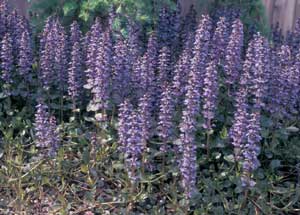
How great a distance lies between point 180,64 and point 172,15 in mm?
1143

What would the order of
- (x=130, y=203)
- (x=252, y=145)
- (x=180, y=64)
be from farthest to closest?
1. (x=180, y=64)
2. (x=130, y=203)
3. (x=252, y=145)

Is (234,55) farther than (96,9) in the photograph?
No

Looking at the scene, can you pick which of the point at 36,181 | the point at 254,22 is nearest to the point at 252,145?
the point at 36,181

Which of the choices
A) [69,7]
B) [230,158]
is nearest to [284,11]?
[69,7]

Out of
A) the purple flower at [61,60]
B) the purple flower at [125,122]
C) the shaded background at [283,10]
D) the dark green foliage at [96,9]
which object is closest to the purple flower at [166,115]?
the purple flower at [125,122]

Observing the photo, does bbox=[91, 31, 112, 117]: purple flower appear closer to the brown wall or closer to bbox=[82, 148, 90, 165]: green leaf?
bbox=[82, 148, 90, 165]: green leaf

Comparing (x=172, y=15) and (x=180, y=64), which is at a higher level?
(x=172, y=15)

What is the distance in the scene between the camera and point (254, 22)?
6.31 metres

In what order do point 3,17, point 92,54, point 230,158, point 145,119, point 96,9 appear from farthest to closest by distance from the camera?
1. point 96,9
2. point 3,17
3. point 92,54
4. point 230,158
5. point 145,119

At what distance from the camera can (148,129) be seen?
4.01 metres

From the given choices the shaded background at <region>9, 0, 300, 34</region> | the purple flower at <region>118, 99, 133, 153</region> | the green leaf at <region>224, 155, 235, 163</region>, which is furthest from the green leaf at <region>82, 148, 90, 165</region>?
the shaded background at <region>9, 0, 300, 34</region>

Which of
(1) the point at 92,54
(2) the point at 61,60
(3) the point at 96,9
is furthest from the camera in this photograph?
(3) the point at 96,9

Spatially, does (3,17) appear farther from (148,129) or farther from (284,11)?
(284,11)

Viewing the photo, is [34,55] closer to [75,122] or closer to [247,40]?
[75,122]
